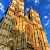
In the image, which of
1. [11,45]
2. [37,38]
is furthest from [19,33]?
[37,38]

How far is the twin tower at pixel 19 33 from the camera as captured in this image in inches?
891

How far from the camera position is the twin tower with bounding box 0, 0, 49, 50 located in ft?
74.3

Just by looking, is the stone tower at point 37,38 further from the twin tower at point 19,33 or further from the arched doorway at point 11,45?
the arched doorway at point 11,45

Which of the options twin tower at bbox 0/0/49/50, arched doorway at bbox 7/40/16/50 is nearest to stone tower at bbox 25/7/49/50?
twin tower at bbox 0/0/49/50

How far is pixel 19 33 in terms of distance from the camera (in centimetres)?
2564

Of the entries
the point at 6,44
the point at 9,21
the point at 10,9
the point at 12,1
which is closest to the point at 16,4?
the point at 12,1

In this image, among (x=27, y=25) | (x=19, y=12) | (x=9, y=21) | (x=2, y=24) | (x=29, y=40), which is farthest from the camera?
(x=19, y=12)

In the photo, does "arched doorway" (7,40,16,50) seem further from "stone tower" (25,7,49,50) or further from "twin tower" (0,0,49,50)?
"stone tower" (25,7,49,50)

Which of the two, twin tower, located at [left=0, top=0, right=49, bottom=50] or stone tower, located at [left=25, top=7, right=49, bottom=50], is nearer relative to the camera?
twin tower, located at [left=0, top=0, right=49, bottom=50]

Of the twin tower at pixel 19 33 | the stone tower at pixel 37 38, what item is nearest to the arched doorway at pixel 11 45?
the twin tower at pixel 19 33

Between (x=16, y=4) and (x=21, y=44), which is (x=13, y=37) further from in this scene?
(x=16, y=4)

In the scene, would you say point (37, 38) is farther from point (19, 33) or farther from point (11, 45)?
point (11, 45)

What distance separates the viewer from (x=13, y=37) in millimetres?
23953

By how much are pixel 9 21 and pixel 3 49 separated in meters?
7.04
